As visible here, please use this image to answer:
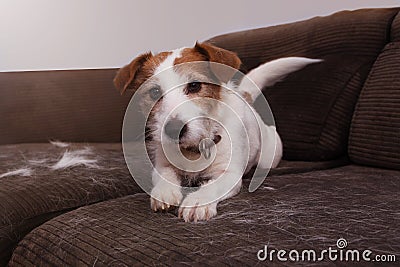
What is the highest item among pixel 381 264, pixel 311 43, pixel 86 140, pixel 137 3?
pixel 137 3

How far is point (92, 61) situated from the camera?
9.36 ft

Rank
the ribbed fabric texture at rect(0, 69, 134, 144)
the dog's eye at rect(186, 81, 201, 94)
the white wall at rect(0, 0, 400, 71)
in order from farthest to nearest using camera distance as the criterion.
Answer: the white wall at rect(0, 0, 400, 71) < the ribbed fabric texture at rect(0, 69, 134, 144) < the dog's eye at rect(186, 81, 201, 94)

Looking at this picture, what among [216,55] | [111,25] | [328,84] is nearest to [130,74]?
[216,55]

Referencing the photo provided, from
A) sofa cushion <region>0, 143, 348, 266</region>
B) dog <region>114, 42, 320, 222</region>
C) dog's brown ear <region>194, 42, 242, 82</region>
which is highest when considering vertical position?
dog's brown ear <region>194, 42, 242, 82</region>

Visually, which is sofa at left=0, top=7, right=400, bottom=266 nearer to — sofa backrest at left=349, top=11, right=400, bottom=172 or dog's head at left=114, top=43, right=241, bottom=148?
sofa backrest at left=349, top=11, right=400, bottom=172

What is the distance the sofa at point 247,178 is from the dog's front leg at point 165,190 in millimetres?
26

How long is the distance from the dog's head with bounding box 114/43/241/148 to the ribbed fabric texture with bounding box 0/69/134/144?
1015 mm

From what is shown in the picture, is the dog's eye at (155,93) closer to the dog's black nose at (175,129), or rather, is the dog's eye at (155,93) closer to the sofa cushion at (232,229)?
the dog's black nose at (175,129)

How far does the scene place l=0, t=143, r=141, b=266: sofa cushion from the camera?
1110 millimetres

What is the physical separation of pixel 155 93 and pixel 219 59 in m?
0.15

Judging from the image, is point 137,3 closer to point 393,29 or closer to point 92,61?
point 92,61

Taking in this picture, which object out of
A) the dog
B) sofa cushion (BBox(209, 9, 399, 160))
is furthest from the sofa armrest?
the dog

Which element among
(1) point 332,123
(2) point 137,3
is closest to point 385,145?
(1) point 332,123

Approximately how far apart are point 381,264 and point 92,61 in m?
2.37
